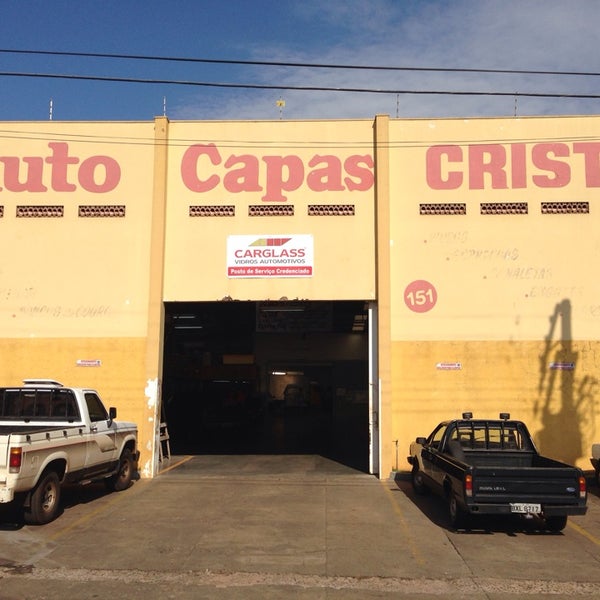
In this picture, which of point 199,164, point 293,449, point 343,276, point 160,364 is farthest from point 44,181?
point 293,449

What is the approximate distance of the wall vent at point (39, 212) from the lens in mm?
A: 15211

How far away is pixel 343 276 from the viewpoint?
1483 centimetres

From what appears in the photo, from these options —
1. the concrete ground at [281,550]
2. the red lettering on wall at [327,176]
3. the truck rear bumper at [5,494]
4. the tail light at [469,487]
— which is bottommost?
the concrete ground at [281,550]

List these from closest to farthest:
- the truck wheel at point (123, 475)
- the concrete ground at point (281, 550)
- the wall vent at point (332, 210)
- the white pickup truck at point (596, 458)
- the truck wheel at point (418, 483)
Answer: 1. the concrete ground at point (281, 550)
2. the truck wheel at point (418, 483)
3. the truck wheel at point (123, 475)
4. the white pickup truck at point (596, 458)
5. the wall vent at point (332, 210)

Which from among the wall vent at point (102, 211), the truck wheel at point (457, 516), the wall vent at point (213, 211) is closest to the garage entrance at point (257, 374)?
the wall vent at point (213, 211)

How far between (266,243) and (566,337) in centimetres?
742

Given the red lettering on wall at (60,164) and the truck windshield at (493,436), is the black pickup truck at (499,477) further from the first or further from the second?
the red lettering on wall at (60,164)

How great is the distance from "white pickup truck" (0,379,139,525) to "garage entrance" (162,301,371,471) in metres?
4.69

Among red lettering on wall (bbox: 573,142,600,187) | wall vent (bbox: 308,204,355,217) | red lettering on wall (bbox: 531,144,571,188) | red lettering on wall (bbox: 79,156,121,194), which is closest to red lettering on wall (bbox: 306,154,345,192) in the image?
wall vent (bbox: 308,204,355,217)

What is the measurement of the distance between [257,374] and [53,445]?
2218cm

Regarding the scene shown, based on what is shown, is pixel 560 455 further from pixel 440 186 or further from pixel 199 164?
pixel 199 164

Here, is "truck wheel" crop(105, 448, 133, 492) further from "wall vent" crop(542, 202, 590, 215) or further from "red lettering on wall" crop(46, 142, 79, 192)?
"wall vent" crop(542, 202, 590, 215)

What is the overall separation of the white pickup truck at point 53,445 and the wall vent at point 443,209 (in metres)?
8.44

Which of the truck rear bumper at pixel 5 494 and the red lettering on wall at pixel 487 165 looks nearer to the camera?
the truck rear bumper at pixel 5 494
